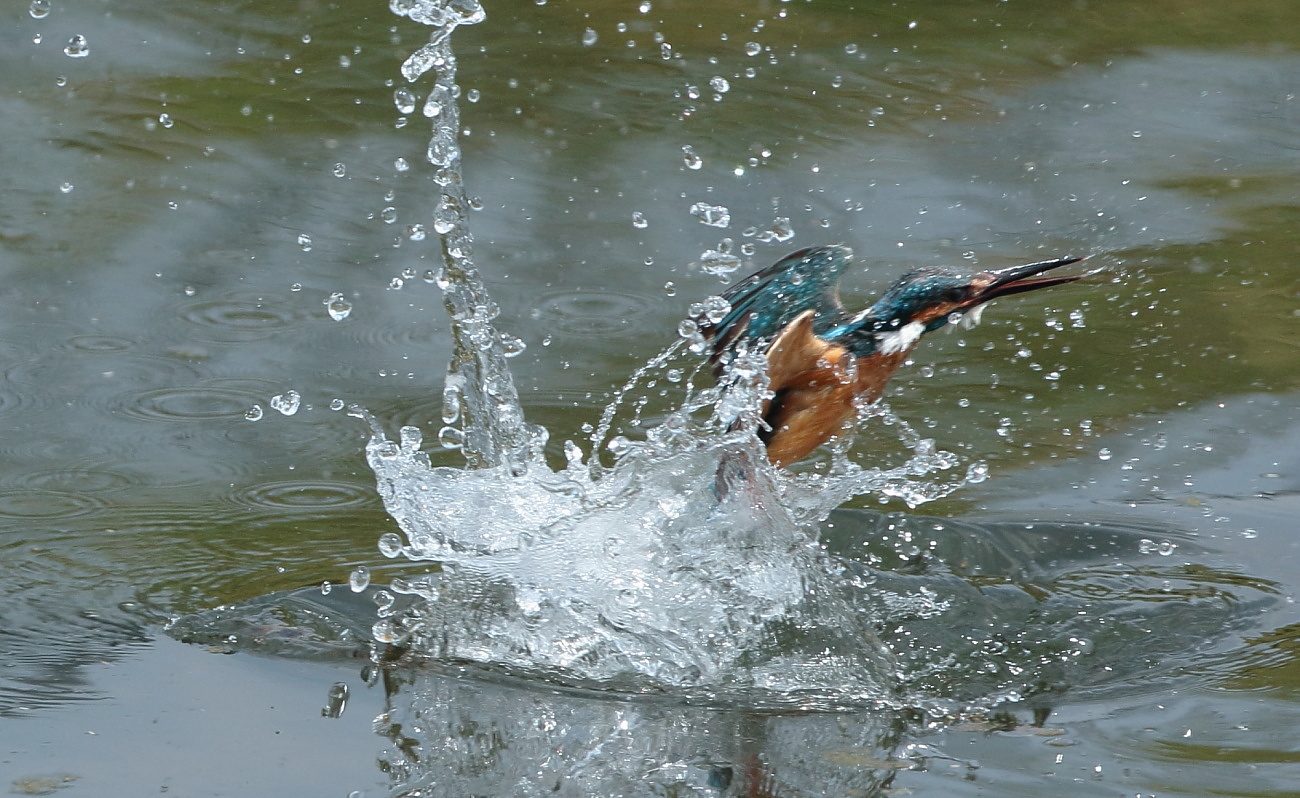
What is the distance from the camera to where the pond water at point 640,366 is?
308cm

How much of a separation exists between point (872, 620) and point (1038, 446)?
1.48 meters

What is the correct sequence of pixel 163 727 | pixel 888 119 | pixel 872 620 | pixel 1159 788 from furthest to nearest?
1. pixel 888 119
2. pixel 872 620
3. pixel 163 727
4. pixel 1159 788

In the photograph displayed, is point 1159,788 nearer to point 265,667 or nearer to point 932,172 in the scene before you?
point 265,667

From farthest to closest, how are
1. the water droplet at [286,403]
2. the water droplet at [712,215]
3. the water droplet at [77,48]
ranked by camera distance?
the water droplet at [77,48], the water droplet at [286,403], the water droplet at [712,215]

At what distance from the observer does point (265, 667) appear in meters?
3.34

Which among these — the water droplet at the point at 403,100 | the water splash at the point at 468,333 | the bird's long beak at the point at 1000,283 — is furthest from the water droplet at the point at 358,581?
the water droplet at the point at 403,100

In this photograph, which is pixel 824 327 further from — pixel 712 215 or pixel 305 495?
pixel 712 215

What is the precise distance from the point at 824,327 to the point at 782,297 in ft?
0.48

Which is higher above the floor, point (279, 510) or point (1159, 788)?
point (1159, 788)

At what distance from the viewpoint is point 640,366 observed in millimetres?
5469

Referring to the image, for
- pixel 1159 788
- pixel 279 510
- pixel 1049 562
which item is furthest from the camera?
pixel 279 510

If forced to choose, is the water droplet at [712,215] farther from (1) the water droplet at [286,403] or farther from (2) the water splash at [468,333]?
(1) the water droplet at [286,403]

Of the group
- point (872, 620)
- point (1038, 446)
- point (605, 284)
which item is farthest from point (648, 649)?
point (605, 284)

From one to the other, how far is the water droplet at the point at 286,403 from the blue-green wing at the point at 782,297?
4.97 ft
